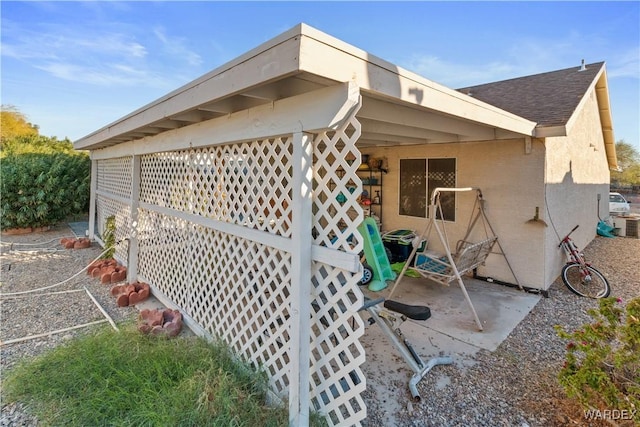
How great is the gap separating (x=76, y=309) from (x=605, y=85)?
1189 centimetres

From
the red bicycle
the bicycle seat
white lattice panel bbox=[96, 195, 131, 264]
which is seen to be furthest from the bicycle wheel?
white lattice panel bbox=[96, 195, 131, 264]

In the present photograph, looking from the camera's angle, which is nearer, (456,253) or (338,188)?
(338,188)

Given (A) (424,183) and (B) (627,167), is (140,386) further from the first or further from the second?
(B) (627,167)

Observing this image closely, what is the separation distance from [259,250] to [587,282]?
5.69 meters

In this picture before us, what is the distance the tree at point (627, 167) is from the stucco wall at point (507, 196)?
3367cm

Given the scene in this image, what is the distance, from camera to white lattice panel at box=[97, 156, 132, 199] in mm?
5955

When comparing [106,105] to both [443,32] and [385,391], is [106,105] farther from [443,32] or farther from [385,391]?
[385,391]

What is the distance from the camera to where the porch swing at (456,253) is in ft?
12.5

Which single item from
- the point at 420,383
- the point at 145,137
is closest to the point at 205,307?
the point at 420,383

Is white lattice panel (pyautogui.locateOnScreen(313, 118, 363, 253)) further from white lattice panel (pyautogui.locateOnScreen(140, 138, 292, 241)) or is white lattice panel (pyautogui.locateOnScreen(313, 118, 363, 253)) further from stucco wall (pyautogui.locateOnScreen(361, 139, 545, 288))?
stucco wall (pyautogui.locateOnScreen(361, 139, 545, 288))

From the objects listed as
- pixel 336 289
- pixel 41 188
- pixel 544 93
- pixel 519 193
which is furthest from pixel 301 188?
pixel 41 188

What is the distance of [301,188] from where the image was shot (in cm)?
203

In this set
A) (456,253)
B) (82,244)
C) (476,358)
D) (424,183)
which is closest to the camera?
(476,358)

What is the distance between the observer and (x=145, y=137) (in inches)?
186
